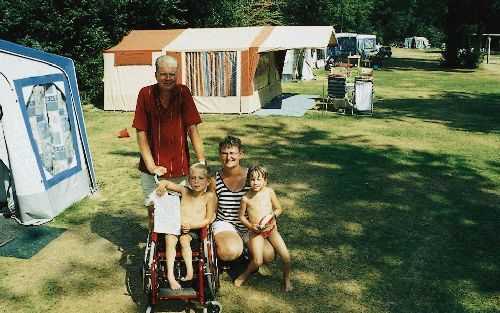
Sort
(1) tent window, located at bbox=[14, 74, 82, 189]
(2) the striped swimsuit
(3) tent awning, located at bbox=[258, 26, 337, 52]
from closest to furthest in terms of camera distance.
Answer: (2) the striped swimsuit → (1) tent window, located at bbox=[14, 74, 82, 189] → (3) tent awning, located at bbox=[258, 26, 337, 52]

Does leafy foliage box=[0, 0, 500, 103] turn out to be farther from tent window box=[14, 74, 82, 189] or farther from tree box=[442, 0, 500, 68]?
tent window box=[14, 74, 82, 189]

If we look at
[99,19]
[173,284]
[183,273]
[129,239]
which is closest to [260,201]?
[183,273]

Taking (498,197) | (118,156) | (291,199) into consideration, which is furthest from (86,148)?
(498,197)

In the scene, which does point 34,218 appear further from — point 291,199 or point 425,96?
point 425,96

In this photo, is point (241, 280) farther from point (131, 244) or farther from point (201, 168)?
point (131, 244)

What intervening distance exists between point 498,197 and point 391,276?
306cm

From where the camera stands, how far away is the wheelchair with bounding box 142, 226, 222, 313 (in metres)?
3.55

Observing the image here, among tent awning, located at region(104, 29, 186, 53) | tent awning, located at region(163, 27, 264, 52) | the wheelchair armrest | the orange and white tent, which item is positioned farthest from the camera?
tent awning, located at region(104, 29, 186, 53)

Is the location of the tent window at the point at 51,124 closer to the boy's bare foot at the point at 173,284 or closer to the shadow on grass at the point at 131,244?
the shadow on grass at the point at 131,244

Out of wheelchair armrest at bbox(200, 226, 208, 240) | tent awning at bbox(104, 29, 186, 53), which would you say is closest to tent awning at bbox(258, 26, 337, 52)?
tent awning at bbox(104, 29, 186, 53)

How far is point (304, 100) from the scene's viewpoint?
15.9 meters

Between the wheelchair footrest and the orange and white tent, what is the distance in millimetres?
9719

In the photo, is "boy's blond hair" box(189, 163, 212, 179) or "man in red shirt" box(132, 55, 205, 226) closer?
"boy's blond hair" box(189, 163, 212, 179)

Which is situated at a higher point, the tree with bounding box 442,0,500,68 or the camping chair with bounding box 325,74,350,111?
the tree with bounding box 442,0,500,68
